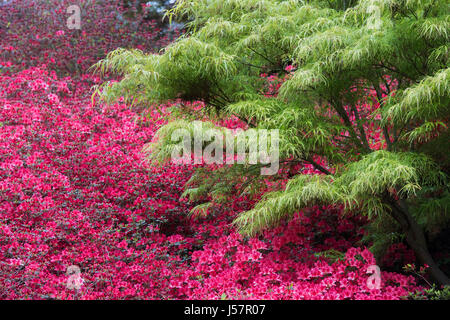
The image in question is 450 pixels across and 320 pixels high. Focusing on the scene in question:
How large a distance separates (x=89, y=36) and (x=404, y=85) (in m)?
6.06

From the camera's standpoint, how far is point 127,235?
497cm

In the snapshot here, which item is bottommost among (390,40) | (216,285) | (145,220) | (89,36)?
(216,285)

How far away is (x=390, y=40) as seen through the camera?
3.68 m

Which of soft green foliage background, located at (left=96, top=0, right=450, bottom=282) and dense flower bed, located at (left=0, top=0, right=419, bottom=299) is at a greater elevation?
soft green foliage background, located at (left=96, top=0, right=450, bottom=282)

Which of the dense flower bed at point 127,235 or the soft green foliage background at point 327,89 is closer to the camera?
the soft green foliage background at point 327,89

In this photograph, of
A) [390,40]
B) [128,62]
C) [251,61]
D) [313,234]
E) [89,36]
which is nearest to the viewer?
[390,40]

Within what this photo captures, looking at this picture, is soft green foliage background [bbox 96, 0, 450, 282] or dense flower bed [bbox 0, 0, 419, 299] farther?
dense flower bed [bbox 0, 0, 419, 299]

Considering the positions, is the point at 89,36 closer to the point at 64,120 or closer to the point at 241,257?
the point at 64,120

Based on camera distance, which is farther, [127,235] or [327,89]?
[127,235]

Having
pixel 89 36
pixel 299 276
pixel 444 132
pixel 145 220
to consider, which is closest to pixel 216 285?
pixel 299 276

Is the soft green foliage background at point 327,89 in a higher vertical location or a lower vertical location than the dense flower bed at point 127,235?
higher

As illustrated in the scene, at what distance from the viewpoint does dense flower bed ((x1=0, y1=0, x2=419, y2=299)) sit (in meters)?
3.87

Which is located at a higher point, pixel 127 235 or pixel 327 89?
pixel 327 89

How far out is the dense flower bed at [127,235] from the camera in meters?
3.87
